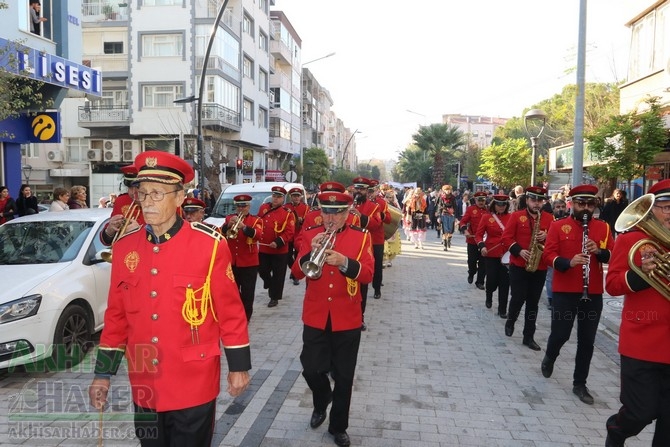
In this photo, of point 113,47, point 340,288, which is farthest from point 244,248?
point 113,47

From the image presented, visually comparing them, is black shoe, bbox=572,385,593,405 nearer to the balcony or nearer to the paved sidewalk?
the paved sidewalk

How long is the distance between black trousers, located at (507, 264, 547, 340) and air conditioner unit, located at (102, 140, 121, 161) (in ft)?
95.4

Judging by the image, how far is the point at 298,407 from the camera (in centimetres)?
493

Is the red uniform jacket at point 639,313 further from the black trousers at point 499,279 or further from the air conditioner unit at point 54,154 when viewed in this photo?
the air conditioner unit at point 54,154

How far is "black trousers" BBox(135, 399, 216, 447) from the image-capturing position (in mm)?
2750

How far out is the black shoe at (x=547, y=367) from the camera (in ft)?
19.0

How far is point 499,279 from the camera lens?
8.86 m

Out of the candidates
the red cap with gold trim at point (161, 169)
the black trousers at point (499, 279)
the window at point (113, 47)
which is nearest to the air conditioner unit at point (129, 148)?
the window at point (113, 47)

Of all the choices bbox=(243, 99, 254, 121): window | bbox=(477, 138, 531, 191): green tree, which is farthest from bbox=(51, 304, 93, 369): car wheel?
bbox=(243, 99, 254, 121): window

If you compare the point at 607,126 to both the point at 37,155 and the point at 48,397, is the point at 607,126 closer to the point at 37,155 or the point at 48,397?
the point at 48,397

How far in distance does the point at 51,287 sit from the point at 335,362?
10.7 feet

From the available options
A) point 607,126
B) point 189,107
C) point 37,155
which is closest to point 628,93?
point 607,126

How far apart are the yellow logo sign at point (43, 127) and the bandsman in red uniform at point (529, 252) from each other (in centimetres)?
1210

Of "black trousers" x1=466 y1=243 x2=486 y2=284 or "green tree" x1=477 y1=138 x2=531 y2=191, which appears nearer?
"black trousers" x1=466 y1=243 x2=486 y2=284
